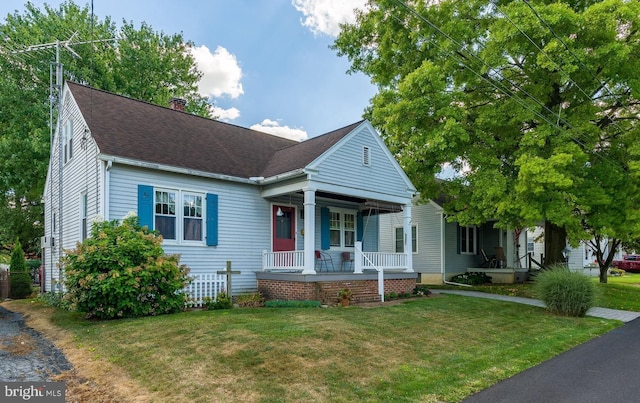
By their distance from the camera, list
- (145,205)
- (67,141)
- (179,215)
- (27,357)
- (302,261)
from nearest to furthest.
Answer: (27,357)
(145,205)
(179,215)
(302,261)
(67,141)

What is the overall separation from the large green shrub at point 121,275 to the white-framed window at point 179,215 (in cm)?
156

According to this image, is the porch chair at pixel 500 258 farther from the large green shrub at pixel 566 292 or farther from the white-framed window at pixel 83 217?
the white-framed window at pixel 83 217

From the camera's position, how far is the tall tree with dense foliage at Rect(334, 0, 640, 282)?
13406 mm

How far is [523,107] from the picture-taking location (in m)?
15.2

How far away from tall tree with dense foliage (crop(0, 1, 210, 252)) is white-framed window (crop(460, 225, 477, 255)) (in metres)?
18.2

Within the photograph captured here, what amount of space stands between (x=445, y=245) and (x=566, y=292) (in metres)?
9.89

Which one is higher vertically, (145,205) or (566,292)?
(145,205)

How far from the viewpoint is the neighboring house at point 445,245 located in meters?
22.0

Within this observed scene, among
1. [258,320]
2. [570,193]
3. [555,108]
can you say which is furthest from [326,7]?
[258,320]

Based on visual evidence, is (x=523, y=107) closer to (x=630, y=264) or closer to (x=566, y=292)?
(x=566, y=292)

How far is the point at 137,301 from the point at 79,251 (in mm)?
1720

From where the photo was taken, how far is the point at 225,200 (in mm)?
13516

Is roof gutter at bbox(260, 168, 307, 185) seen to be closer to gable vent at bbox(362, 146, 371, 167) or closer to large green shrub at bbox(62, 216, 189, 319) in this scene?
gable vent at bbox(362, 146, 371, 167)

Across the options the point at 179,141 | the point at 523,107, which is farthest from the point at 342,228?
the point at 523,107
